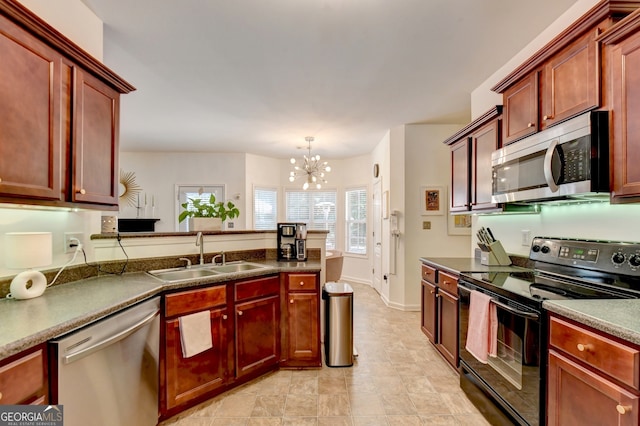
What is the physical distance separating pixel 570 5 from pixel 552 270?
1798 mm

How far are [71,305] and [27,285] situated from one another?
0.38 m

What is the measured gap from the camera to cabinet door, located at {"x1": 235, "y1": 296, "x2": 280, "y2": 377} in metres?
2.34

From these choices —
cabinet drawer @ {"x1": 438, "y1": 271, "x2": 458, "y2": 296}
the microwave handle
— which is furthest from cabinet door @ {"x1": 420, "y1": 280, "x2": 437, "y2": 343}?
the microwave handle

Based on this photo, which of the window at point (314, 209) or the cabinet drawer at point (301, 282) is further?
the window at point (314, 209)

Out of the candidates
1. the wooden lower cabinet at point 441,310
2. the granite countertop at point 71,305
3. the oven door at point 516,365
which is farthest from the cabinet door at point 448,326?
the granite countertop at point 71,305

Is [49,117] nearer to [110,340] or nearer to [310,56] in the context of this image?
[110,340]

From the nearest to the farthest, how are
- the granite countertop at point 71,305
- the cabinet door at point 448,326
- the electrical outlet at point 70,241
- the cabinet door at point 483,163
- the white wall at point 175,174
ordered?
the granite countertop at point 71,305 → the electrical outlet at point 70,241 → the cabinet door at point 448,326 → the cabinet door at point 483,163 → the white wall at point 175,174

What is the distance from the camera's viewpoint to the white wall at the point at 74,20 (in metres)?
1.75

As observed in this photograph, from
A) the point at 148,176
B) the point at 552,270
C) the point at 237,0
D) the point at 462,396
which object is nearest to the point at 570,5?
the point at 552,270

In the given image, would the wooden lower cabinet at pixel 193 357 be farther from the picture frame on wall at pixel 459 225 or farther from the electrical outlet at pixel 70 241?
the picture frame on wall at pixel 459 225

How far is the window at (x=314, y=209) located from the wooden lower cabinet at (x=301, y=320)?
4129 mm

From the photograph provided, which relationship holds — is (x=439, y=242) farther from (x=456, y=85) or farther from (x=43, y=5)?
(x=43, y=5)

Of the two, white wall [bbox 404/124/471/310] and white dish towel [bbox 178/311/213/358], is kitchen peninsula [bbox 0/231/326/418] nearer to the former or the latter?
white dish towel [bbox 178/311/213/358]

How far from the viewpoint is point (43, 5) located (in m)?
1.74
